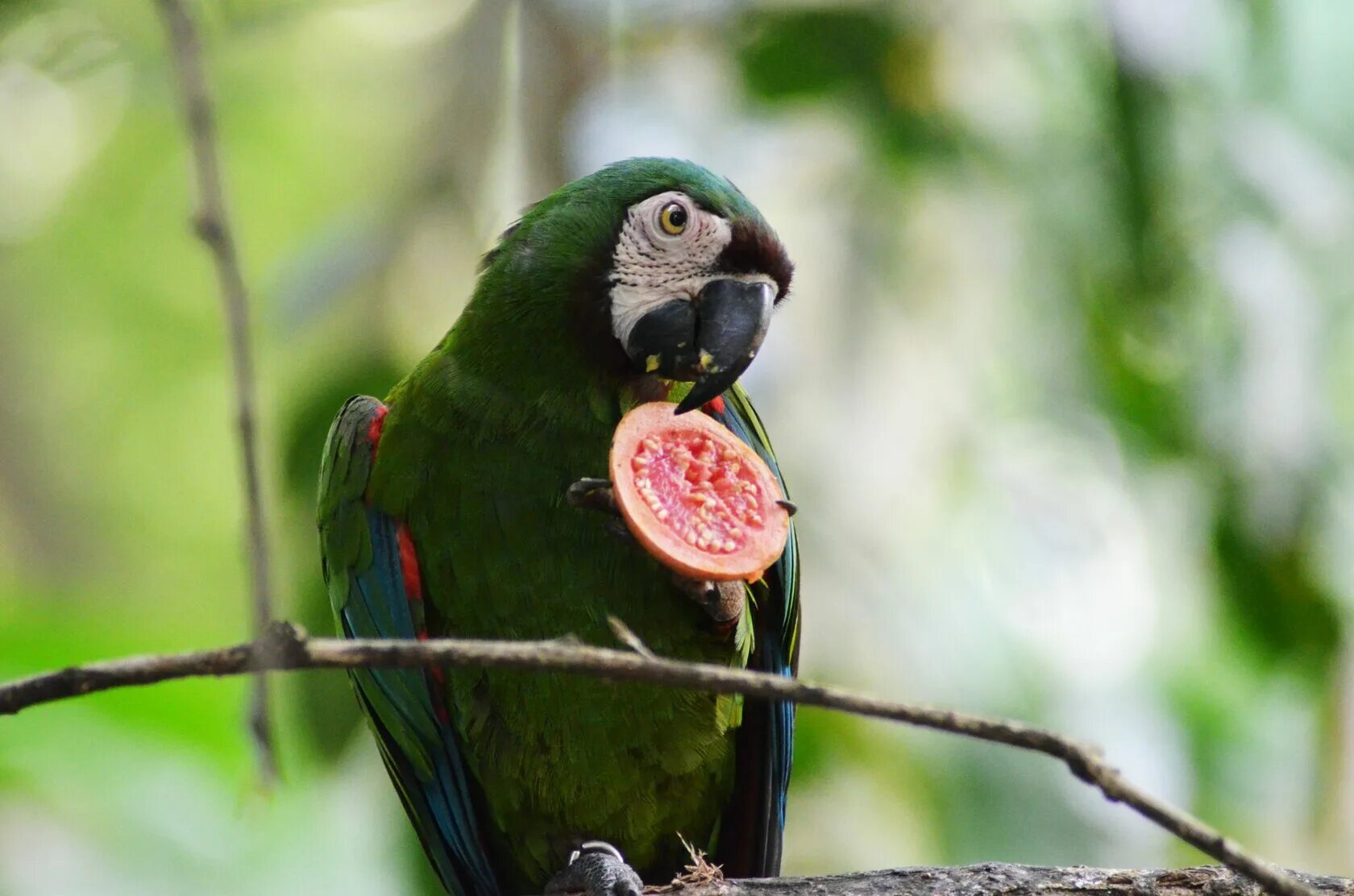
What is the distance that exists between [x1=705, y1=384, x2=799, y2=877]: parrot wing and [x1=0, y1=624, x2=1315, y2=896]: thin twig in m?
1.21

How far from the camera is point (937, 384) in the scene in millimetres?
4016

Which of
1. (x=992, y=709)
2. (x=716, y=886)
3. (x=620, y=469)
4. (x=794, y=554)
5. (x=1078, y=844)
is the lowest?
(x=1078, y=844)

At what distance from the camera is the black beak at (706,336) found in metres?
1.89

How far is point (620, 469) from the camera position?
5.63 ft

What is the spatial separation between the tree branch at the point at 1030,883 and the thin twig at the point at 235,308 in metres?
0.81

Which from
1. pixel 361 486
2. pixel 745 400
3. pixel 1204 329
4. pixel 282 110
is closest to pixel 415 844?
pixel 361 486

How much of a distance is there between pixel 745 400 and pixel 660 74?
1731mm

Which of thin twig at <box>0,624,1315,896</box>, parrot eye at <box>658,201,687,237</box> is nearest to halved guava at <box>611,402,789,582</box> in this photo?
parrot eye at <box>658,201,687,237</box>

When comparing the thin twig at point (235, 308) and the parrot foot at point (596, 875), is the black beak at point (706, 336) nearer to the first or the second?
the parrot foot at point (596, 875)

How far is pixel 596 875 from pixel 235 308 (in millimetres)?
1253

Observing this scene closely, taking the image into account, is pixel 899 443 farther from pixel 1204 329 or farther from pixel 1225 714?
pixel 1225 714

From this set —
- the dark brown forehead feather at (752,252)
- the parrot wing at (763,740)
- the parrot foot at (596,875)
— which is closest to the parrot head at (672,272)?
the dark brown forehead feather at (752,252)

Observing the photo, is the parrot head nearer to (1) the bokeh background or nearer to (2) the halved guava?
(2) the halved guava

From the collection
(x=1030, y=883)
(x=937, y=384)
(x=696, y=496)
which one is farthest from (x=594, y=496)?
(x=937, y=384)
